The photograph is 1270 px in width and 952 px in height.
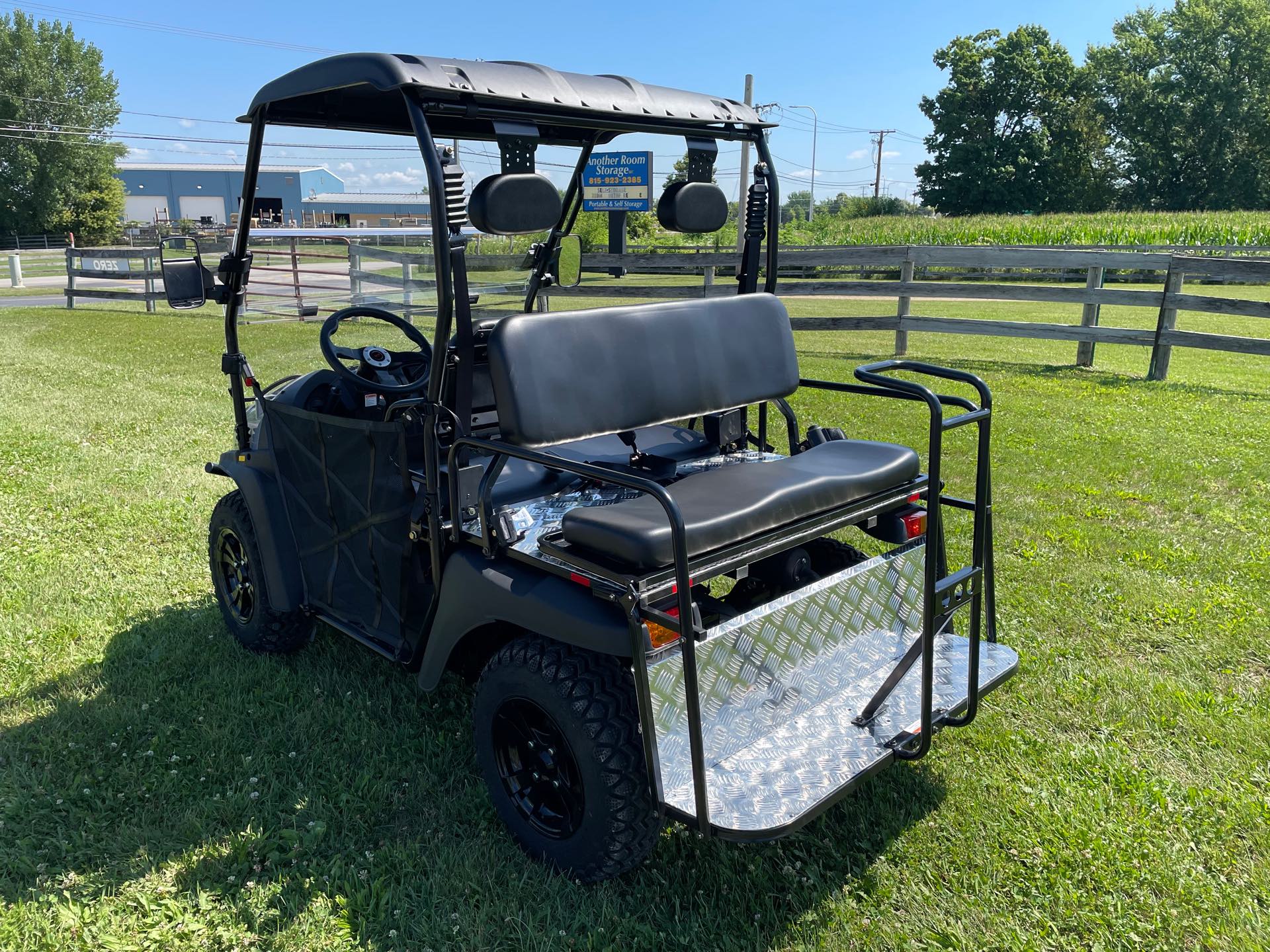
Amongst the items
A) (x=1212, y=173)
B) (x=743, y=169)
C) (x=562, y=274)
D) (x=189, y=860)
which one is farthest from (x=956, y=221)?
(x=189, y=860)

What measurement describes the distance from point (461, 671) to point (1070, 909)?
182cm

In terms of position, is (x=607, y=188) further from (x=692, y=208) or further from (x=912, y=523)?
(x=912, y=523)

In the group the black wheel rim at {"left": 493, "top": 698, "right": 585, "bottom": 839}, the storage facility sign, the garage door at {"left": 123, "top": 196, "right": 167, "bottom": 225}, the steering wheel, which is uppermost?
the garage door at {"left": 123, "top": 196, "right": 167, "bottom": 225}

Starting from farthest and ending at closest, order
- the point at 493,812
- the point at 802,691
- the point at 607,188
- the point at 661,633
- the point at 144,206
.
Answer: the point at 144,206 < the point at 607,188 < the point at 493,812 < the point at 802,691 < the point at 661,633

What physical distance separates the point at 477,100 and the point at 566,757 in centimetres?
176

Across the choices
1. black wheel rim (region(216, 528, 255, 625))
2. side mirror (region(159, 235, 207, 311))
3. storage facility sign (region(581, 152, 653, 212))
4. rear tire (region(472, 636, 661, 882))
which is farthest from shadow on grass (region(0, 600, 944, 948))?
storage facility sign (region(581, 152, 653, 212))

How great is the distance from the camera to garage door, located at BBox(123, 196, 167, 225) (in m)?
70.1

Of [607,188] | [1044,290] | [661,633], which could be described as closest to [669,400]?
[661,633]

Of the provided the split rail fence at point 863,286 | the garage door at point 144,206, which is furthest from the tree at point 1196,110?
the garage door at point 144,206

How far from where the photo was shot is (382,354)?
3434 mm

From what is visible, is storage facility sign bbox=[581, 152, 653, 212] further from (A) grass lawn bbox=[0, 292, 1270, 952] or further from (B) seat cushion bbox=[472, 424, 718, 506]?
(A) grass lawn bbox=[0, 292, 1270, 952]

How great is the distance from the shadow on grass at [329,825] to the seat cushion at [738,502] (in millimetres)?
916

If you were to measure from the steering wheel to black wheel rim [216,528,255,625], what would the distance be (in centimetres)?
87

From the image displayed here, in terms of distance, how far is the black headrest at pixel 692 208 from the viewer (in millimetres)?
3197
